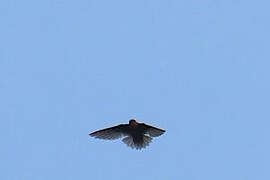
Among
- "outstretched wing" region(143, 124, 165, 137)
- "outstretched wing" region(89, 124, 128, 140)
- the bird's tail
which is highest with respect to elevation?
"outstretched wing" region(89, 124, 128, 140)

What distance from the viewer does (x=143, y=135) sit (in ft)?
128

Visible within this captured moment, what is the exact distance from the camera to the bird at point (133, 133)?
38.9 metres

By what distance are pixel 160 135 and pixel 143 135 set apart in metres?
0.85

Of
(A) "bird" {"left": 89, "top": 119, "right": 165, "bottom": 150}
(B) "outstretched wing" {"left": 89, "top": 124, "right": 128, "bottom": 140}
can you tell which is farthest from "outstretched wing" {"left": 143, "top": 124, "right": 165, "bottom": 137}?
(B) "outstretched wing" {"left": 89, "top": 124, "right": 128, "bottom": 140}

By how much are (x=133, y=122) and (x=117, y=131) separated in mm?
1266

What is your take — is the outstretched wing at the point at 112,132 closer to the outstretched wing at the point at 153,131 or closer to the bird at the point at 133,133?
the bird at the point at 133,133

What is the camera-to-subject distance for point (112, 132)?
1558 inches

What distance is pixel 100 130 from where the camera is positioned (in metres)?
39.3

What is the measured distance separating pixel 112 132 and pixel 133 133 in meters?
1.11

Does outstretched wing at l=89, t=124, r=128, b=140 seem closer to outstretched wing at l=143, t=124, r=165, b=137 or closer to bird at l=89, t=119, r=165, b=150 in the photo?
bird at l=89, t=119, r=165, b=150

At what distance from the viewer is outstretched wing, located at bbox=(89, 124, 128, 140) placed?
39.2 m

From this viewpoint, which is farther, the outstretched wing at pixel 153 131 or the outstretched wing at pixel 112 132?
the outstretched wing at pixel 112 132

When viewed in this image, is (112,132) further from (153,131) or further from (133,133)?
(153,131)

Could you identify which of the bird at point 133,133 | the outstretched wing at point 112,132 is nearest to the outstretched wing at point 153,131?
the bird at point 133,133
